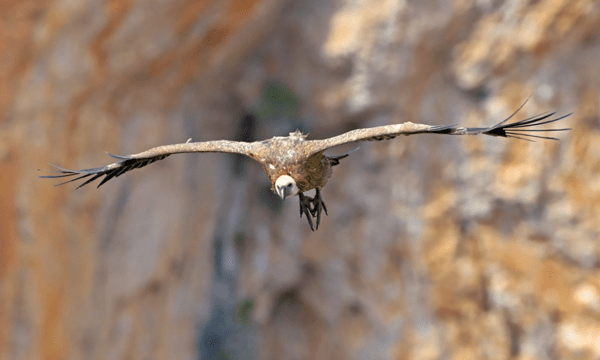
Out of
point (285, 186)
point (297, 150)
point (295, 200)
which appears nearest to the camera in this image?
point (285, 186)

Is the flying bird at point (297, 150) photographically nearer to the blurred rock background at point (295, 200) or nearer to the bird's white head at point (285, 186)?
the bird's white head at point (285, 186)

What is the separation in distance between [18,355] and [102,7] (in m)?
4.31

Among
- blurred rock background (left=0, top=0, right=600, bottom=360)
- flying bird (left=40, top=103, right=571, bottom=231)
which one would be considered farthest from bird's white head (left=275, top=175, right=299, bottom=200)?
blurred rock background (left=0, top=0, right=600, bottom=360)

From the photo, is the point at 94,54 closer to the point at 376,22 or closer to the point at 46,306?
the point at 46,306

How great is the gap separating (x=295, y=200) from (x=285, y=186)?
22.7 feet

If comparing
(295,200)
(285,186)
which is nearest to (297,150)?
(285,186)

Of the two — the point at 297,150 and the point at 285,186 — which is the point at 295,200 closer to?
the point at 297,150

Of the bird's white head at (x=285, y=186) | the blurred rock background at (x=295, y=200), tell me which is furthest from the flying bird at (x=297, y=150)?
the blurred rock background at (x=295, y=200)

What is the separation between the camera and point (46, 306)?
7.35 metres

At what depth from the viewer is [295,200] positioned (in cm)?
1020

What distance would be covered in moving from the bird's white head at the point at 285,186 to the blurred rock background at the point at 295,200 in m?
4.41

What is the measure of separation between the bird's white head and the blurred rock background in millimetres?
4415

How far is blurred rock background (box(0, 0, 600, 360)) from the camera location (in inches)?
278

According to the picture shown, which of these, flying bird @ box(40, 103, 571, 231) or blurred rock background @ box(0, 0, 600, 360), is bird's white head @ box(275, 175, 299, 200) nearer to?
flying bird @ box(40, 103, 571, 231)
